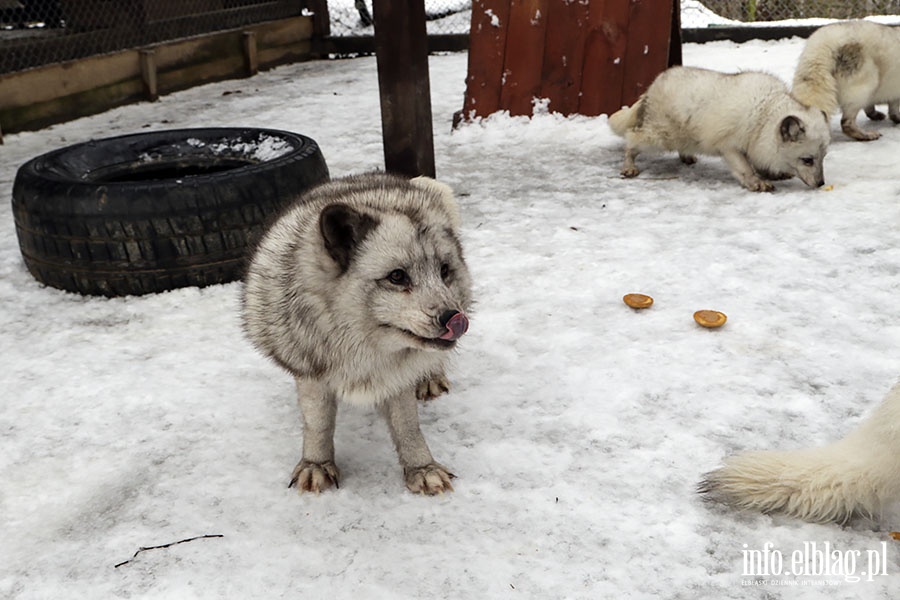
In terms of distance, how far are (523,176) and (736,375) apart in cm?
323

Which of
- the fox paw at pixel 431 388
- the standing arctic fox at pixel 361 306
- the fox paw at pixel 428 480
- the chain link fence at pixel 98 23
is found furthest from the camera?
the chain link fence at pixel 98 23

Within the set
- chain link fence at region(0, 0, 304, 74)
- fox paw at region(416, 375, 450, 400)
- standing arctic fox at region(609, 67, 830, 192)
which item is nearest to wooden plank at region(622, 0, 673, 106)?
standing arctic fox at region(609, 67, 830, 192)

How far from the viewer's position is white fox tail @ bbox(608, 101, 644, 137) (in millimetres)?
6039

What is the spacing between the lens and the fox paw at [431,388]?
318 centimetres

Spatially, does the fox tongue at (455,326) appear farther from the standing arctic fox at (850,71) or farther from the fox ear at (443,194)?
the standing arctic fox at (850,71)

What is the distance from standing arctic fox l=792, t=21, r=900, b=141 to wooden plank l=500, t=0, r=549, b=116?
2.24 metres

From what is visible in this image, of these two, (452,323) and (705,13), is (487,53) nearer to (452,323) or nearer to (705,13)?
(452,323)

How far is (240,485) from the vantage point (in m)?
2.67

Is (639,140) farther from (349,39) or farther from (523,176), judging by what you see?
(349,39)

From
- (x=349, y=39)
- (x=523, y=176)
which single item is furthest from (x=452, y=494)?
(x=349, y=39)

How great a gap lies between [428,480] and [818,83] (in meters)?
5.53

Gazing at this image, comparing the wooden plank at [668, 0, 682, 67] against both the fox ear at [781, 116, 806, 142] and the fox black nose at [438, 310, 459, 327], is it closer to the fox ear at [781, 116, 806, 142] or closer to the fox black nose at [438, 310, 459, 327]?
the fox ear at [781, 116, 806, 142]

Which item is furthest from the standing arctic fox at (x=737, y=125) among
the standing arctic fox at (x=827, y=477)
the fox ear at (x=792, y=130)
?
the standing arctic fox at (x=827, y=477)

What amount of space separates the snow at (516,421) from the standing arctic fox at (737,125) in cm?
37
